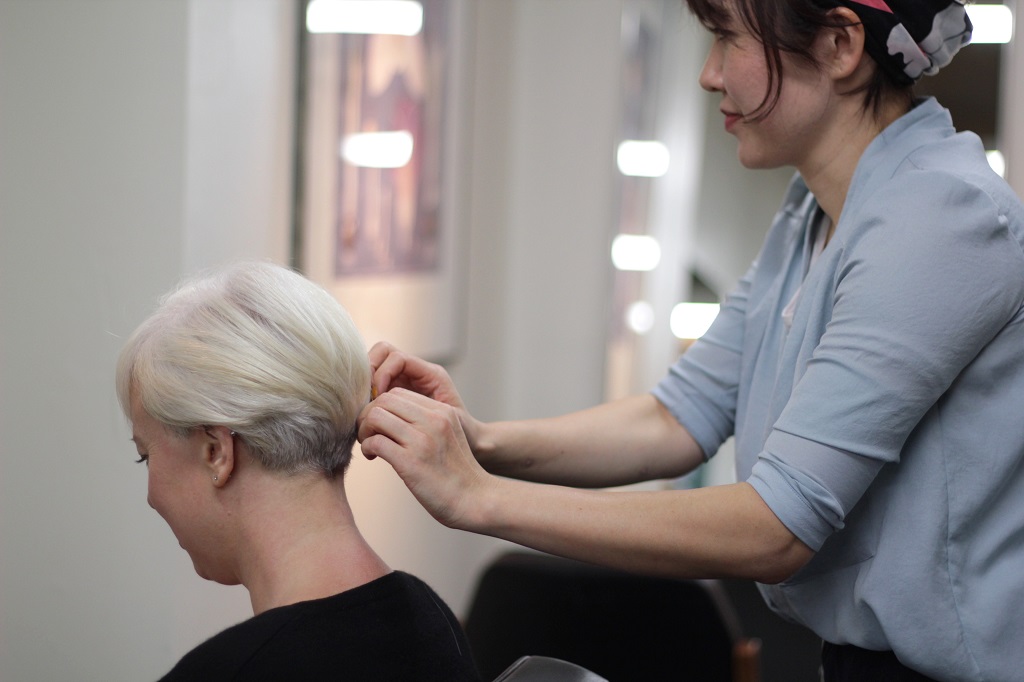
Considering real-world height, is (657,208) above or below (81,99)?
below

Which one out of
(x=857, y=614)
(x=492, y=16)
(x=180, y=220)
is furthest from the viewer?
(x=492, y=16)

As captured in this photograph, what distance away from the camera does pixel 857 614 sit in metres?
1.22

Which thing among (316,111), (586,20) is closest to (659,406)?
(316,111)

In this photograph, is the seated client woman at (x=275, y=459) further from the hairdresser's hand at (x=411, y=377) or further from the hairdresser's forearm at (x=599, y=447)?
the hairdresser's forearm at (x=599, y=447)

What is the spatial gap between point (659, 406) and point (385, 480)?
110cm

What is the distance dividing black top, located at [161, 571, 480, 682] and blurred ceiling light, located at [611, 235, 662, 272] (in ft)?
7.29

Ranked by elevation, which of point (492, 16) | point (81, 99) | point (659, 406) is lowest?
point (659, 406)

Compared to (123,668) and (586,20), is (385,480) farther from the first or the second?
(586,20)

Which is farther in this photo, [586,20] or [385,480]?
[586,20]

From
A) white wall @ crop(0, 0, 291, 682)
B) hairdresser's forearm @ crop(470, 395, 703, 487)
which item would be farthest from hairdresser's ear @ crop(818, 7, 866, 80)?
white wall @ crop(0, 0, 291, 682)

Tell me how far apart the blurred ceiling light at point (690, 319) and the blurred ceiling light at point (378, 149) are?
133 cm

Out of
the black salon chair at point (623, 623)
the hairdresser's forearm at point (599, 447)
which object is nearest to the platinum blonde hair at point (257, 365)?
the hairdresser's forearm at point (599, 447)

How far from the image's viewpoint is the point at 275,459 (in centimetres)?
121

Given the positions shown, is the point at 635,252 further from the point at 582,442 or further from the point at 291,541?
the point at 291,541
